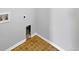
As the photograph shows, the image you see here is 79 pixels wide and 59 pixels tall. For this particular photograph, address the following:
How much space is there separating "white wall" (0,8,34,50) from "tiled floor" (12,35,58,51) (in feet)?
0.23

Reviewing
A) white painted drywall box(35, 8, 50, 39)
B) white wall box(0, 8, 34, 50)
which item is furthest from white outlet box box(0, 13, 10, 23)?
white painted drywall box(35, 8, 50, 39)

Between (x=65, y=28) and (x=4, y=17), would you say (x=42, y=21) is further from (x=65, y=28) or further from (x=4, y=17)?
(x=4, y=17)

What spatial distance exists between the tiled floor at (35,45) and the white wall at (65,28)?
0.10 m

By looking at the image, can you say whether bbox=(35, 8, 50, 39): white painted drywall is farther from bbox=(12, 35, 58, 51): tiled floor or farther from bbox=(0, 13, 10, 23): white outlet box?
bbox=(0, 13, 10, 23): white outlet box

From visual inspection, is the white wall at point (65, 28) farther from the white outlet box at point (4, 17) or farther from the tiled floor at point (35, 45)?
the white outlet box at point (4, 17)

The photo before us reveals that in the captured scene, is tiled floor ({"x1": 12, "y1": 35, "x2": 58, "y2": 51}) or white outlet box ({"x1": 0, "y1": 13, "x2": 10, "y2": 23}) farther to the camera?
tiled floor ({"x1": 12, "y1": 35, "x2": 58, "y2": 51})

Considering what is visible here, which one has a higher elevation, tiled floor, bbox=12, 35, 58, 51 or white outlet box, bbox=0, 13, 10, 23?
white outlet box, bbox=0, 13, 10, 23

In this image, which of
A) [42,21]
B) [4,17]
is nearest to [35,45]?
[42,21]

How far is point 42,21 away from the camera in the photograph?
4.08ft

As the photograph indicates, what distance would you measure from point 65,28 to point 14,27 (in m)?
0.50

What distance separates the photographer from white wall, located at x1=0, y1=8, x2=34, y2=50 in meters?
1.18

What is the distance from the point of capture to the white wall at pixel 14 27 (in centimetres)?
118

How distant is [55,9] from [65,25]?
19 centimetres

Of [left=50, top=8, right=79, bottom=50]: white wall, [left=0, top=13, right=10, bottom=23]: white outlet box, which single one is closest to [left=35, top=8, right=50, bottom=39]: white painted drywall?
[left=50, top=8, right=79, bottom=50]: white wall
